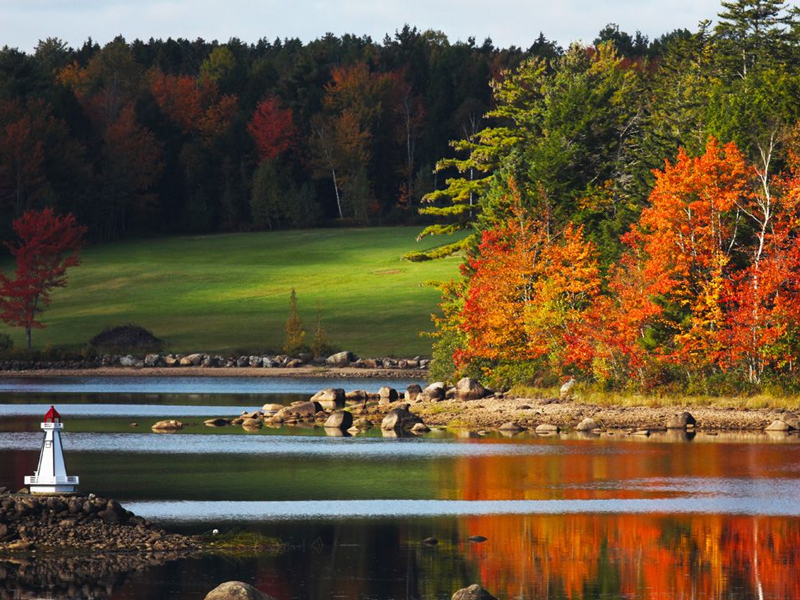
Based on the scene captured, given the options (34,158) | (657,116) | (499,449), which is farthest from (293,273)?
(499,449)

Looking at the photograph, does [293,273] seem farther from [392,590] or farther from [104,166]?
[392,590]

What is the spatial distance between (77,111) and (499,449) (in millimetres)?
111557

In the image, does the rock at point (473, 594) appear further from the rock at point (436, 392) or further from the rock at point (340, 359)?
the rock at point (340, 359)

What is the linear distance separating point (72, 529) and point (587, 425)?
3191 cm

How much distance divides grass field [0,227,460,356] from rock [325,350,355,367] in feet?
7.75

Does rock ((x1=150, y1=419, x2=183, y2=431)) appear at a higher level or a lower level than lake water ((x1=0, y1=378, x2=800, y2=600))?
lower

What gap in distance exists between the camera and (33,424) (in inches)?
2381

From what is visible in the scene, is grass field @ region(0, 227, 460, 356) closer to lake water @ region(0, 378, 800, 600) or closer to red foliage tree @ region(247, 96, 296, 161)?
red foliage tree @ region(247, 96, 296, 161)

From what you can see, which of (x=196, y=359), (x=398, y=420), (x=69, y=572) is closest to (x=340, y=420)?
(x=398, y=420)

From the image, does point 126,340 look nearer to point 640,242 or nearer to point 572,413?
Result: point 640,242

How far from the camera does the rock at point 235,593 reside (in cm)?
2312

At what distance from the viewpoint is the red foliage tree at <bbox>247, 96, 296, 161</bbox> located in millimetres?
160625

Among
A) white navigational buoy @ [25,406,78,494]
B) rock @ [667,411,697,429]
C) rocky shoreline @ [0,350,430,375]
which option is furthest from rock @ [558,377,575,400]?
white navigational buoy @ [25,406,78,494]

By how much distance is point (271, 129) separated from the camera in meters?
161
